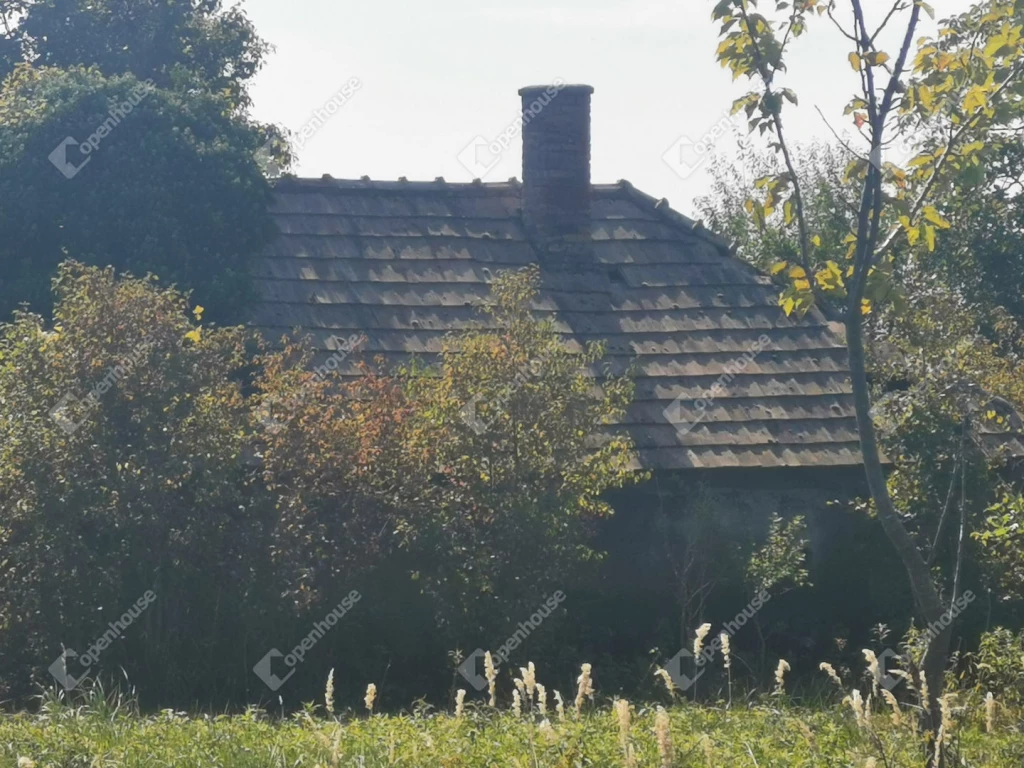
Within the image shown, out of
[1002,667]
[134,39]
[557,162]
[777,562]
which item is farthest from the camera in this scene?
[134,39]

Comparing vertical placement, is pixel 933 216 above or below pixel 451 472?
above

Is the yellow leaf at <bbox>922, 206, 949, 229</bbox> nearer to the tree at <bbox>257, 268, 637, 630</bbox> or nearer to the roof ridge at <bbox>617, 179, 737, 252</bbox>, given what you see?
the tree at <bbox>257, 268, 637, 630</bbox>

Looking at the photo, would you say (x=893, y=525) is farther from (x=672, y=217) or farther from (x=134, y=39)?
(x=134, y=39)

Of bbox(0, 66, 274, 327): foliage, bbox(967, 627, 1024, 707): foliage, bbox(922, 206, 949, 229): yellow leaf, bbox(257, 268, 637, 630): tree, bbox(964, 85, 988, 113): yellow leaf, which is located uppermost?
bbox(0, 66, 274, 327): foliage

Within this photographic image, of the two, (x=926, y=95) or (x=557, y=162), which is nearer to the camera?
(x=926, y=95)

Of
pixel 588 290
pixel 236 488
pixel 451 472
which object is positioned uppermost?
pixel 588 290

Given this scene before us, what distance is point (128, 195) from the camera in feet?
51.9

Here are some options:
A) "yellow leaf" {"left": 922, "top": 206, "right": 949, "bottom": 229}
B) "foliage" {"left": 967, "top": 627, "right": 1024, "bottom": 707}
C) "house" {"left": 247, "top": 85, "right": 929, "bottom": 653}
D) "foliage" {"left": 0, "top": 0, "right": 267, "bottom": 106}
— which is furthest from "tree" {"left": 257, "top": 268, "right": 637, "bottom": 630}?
"foliage" {"left": 0, "top": 0, "right": 267, "bottom": 106}

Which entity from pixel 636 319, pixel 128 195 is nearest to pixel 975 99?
pixel 636 319

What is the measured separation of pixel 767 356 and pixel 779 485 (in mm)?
1821

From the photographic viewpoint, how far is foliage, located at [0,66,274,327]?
51.0 ft

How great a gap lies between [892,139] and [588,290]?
9.22 m

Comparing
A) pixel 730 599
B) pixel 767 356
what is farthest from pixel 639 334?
pixel 730 599

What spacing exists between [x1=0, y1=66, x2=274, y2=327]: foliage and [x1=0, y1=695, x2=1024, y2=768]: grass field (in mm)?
6822
